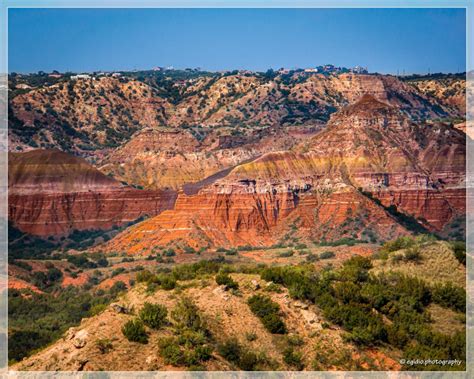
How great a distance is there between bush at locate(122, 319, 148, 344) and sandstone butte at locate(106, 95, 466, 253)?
8630cm

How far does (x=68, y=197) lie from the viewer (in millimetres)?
180750

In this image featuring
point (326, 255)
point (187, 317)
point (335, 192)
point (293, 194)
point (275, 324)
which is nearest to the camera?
point (187, 317)

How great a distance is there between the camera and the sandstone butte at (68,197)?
176m

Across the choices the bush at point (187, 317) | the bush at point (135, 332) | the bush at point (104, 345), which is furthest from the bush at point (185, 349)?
the bush at point (104, 345)

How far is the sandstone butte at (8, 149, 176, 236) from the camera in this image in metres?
176

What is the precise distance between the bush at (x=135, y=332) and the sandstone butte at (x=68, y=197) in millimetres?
125116

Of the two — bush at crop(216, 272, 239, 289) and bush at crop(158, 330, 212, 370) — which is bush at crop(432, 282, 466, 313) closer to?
bush at crop(216, 272, 239, 289)

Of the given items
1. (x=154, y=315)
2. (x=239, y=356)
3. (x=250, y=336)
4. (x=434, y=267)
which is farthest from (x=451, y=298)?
(x=154, y=315)

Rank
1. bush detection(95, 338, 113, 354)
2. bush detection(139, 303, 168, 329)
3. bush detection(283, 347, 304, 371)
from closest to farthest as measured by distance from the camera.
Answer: bush detection(95, 338, 113, 354)
bush detection(283, 347, 304, 371)
bush detection(139, 303, 168, 329)

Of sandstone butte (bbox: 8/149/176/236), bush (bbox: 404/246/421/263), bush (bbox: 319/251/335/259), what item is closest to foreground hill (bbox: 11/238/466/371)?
bush (bbox: 404/246/421/263)

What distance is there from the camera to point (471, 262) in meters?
65.5

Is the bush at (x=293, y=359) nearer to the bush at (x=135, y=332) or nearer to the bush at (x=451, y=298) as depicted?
the bush at (x=135, y=332)

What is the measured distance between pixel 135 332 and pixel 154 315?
2.41m

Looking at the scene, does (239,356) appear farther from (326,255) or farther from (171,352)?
(326,255)
